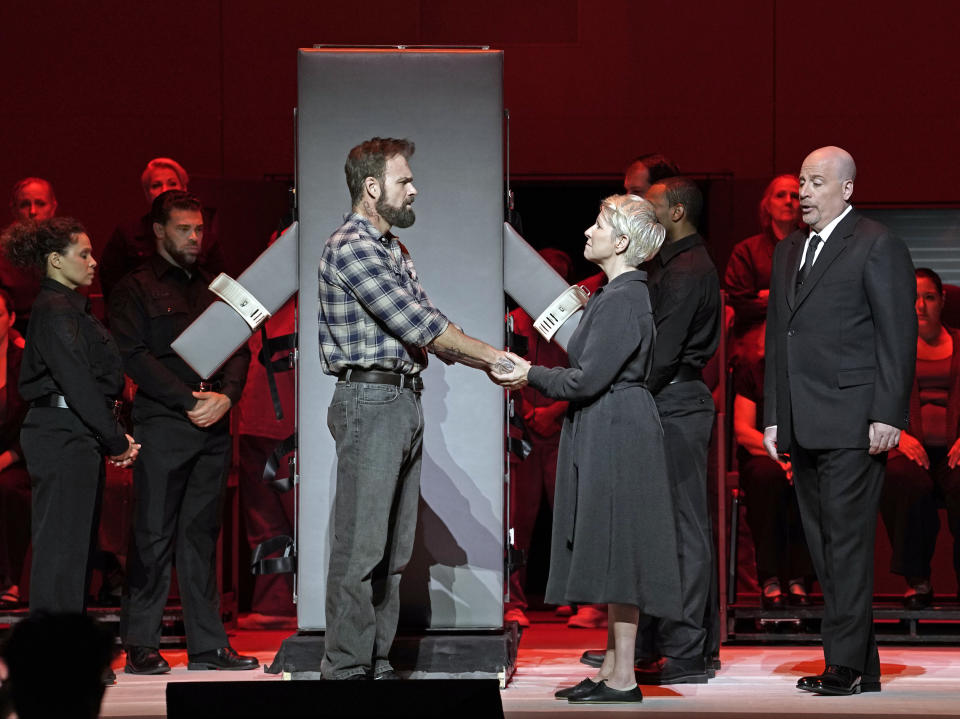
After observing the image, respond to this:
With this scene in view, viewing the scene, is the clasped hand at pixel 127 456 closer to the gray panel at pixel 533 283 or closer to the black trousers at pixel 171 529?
the black trousers at pixel 171 529

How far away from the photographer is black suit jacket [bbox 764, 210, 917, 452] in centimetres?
417

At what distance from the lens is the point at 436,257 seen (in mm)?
4469

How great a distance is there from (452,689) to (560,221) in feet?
16.7

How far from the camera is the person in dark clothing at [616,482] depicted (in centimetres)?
394

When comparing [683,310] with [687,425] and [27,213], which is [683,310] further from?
[27,213]

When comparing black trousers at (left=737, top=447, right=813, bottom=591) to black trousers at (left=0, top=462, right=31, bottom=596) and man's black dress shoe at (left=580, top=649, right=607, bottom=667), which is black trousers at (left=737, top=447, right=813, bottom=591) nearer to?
man's black dress shoe at (left=580, top=649, right=607, bottom=667)

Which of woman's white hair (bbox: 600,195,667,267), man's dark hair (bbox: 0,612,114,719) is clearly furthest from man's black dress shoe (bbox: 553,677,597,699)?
man's dark hair (bbox: 0,612,114,719)

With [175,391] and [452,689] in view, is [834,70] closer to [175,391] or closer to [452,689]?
[175,391]

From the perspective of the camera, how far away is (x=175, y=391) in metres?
4.72

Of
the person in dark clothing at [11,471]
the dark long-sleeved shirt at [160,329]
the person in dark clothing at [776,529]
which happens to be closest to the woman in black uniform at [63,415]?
the dark long-sleeved shirt at [160,329]

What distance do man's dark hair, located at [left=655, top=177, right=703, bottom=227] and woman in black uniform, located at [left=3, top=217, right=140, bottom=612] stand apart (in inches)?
79.1

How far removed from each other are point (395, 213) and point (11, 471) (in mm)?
2481

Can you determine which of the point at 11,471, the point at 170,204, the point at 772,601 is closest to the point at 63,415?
the point at 170,204

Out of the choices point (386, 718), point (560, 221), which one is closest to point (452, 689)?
point (386, 718)
